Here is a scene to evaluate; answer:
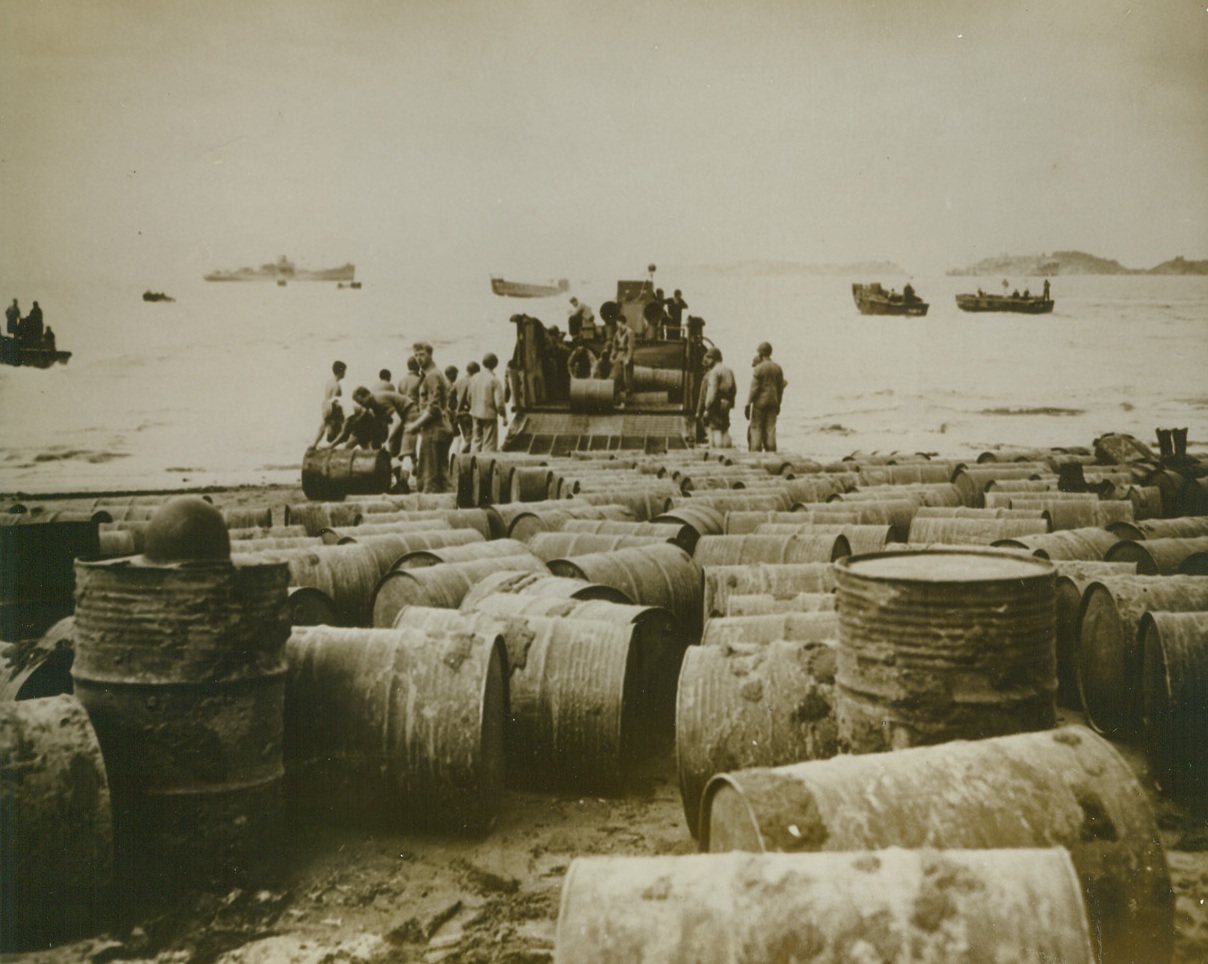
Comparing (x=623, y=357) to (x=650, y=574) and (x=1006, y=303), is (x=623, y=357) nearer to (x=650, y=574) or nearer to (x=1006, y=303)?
(x=650, y=574)

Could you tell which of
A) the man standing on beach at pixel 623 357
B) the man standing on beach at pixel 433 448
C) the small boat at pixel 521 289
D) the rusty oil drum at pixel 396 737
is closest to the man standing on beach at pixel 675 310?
the man standing on beach at pixel 623 357

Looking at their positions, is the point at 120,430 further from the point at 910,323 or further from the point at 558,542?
the point at 910,323

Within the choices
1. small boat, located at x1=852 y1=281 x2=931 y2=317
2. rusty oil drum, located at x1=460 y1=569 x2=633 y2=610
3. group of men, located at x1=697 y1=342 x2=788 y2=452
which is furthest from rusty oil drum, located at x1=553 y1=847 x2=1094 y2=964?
small boat, located at x1=852 y1=281 x2=931 y2=317

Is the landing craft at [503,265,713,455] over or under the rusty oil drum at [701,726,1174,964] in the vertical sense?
over

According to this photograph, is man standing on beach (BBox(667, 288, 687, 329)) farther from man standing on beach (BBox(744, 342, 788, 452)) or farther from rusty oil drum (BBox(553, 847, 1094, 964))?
rusty oil drum (BBox(553, 847, 1094, 964))

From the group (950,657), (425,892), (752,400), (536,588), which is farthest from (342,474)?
(950,657)

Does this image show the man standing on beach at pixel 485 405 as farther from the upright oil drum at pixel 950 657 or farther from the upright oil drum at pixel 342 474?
the upright oil drum at pixel 950 657
